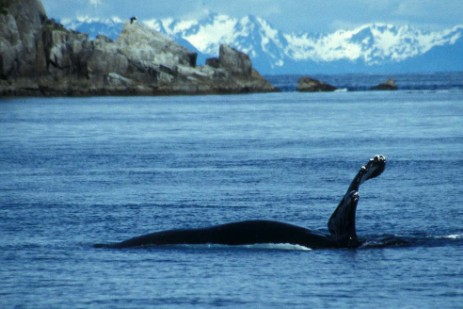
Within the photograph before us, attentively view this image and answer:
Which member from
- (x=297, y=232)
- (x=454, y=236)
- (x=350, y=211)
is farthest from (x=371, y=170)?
(x=454, y=236)

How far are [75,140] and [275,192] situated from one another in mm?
33054

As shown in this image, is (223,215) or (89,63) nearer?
(223,215)

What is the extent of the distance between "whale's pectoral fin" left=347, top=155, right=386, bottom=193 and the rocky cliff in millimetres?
128095

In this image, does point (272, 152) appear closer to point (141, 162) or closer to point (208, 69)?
point (141, 162)

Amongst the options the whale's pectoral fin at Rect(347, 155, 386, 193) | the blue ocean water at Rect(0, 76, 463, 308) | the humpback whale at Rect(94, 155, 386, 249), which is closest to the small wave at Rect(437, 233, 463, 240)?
the blue ocean water at Rect(0, 76, 463, 308)

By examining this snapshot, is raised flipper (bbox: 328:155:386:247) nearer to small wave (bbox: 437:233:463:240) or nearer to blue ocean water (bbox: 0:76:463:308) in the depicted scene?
blue ocean water (bbox: 0:76:463:308)

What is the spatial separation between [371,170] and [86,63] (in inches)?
5230

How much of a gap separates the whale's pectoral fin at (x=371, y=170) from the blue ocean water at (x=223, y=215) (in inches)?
52.2

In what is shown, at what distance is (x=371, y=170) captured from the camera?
2270cm

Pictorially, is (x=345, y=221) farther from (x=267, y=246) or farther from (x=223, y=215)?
(x=223, y=215)

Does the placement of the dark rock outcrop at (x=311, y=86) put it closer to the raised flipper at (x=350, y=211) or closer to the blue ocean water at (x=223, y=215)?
the blue ocean water at (x=223, y=215)

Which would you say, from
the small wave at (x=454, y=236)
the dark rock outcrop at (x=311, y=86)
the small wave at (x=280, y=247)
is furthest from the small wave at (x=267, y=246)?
the dark rock outcrop at (x=311, y=86)

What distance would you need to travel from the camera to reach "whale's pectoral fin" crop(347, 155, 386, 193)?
22500 millimetres

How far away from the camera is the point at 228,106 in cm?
12575
